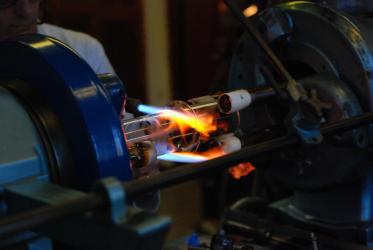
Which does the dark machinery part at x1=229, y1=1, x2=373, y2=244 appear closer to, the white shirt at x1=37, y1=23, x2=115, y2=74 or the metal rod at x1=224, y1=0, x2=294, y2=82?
the metal rod at x1=224, y1=0, x2=294, y2=82

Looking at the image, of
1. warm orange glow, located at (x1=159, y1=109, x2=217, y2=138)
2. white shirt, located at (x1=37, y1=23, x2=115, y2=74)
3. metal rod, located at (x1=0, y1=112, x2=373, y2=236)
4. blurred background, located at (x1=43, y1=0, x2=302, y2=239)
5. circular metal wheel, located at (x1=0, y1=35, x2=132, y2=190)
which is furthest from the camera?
blurred background, located at (x1=43, y1=0, x2=302, y2=239)

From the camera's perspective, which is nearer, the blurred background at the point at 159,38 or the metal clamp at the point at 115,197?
the metal clamp at the point at 115,197

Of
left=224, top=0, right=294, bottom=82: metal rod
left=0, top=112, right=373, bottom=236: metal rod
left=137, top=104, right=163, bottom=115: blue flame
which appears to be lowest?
left=0, top=112, right=373, bottom=236: metal rod

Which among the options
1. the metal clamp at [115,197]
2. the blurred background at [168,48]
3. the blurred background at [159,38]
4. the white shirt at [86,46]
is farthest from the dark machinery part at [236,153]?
the blurred background at [159,38]

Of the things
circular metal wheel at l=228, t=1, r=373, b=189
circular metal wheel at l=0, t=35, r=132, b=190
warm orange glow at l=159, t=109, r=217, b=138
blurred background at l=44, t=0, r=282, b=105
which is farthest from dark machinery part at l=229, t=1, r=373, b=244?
blurred background at l=44, t=0, r=282, b=105

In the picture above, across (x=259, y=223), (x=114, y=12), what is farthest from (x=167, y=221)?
(x=114, y=12)

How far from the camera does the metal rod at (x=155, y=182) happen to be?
47cm

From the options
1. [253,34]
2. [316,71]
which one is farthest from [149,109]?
[316,71]

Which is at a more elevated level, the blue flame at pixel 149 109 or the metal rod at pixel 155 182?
the blue flame at pixel 149 109

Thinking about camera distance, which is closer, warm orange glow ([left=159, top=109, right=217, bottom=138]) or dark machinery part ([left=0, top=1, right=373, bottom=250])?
dark machinery part ([left=0, top=1, right=373, bottom=250])

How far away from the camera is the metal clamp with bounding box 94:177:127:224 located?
0.50m

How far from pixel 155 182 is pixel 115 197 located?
0.07 m

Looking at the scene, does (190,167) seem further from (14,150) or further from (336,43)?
(336,43)

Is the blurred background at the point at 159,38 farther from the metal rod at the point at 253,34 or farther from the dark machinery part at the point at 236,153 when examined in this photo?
the metal rod at the point at 253,34
